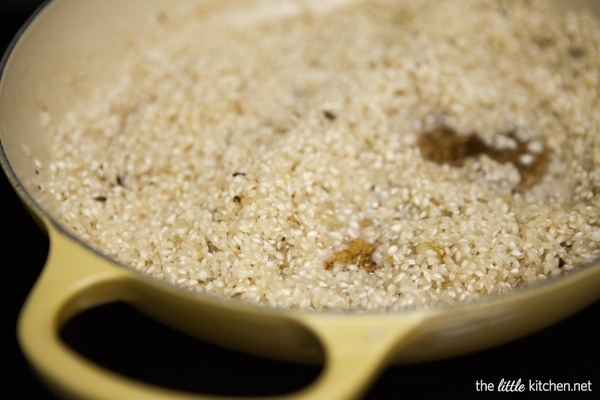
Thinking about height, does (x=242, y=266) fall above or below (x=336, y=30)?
below

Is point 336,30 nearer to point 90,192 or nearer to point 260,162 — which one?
point 260,162

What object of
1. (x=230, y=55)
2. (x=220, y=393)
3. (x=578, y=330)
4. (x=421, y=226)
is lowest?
(x=220, y=393)

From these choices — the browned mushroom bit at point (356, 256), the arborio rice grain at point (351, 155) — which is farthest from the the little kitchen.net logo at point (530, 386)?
the browned mushroom bit at point (356, 256)

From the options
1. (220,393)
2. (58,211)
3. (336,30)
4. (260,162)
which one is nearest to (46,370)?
(220,393)

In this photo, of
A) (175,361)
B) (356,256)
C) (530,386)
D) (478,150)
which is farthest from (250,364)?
(478,150)

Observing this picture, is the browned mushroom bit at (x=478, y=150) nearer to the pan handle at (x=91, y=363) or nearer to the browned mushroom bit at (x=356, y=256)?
the browned mushroom bit at (x=356, y=256)

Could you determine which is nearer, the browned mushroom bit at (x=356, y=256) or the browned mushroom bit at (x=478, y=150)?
the browned mushroom bit at (x=356, y=256)
